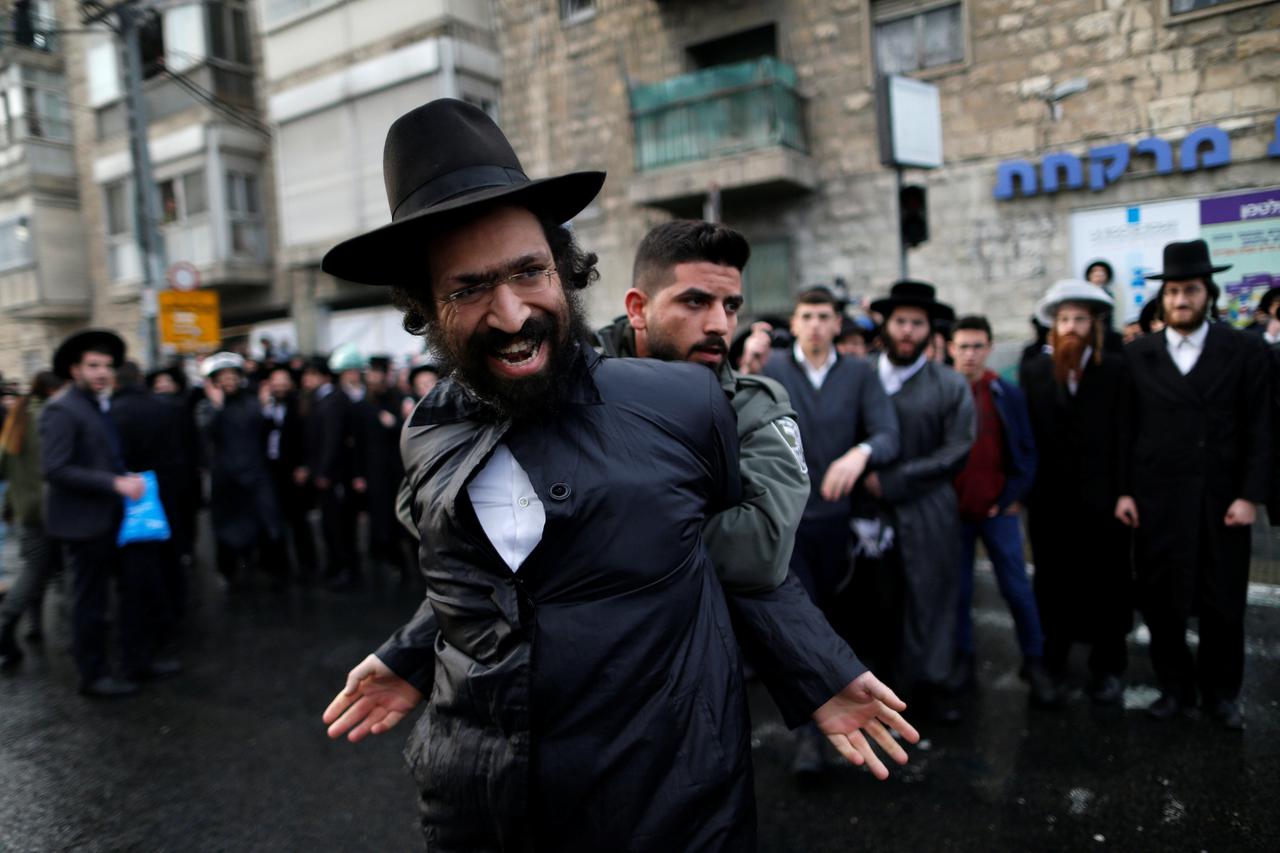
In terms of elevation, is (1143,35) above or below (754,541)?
above

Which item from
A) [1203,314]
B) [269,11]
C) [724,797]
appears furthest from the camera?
[269,11]

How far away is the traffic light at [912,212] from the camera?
8828 millimetres

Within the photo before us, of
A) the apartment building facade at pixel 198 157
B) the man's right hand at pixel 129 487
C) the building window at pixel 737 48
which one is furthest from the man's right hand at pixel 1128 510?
the apartment building facade at pixel 198 157

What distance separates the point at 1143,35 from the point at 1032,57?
4.11 feet

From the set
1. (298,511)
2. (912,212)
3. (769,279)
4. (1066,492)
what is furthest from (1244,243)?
(298,511)

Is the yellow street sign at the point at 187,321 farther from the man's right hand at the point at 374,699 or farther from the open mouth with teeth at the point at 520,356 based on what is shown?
the open mouth with teeth at the point at 520,356

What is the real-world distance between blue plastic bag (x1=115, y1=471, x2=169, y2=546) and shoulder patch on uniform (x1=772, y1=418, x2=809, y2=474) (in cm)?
481

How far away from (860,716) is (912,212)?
801 centimetres

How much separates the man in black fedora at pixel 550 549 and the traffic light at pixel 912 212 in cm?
777

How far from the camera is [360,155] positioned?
661 inches

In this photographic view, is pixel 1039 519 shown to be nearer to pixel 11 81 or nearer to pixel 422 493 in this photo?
pixel 422 493

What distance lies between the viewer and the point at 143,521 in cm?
559

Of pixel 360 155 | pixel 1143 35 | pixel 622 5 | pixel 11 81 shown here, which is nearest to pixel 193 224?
pixel 360 155

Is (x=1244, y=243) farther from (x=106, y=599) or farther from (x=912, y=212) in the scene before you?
(x=106, y=599)
